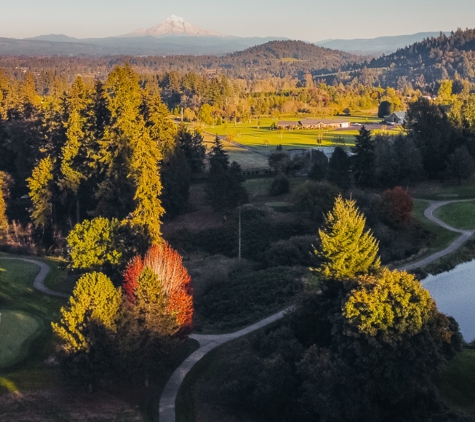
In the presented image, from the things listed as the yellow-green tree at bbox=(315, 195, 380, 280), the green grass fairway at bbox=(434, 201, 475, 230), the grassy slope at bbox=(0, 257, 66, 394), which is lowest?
the grassy slope at bbox=(0, 257, 66, 394)

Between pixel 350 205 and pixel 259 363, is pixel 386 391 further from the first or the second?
pixel 350 205

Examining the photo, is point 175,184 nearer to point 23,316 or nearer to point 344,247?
point 23,316

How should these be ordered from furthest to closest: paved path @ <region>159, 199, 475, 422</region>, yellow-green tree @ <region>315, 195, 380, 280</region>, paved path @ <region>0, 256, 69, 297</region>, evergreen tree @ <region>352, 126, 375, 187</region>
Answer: evergreen tree @ <region>352, 126, 375, 187</region> < paved path @ <region>0, 256, 69, 297</region> < yellow-green tree @ <region>315, 195, 380, 280</region> < paved path @ <region>159, 199, 475, 422</region>

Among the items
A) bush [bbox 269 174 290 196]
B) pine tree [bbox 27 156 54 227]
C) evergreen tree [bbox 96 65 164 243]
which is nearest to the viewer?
evergreen tree [bbox 96 65 164 243]

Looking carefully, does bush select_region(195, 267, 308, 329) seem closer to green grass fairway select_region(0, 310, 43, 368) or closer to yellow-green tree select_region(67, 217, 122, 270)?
yellow-green tree select_region(67, 217, 122, 270)

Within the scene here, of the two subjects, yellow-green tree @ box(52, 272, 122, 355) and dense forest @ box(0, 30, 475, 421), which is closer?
dense forest @ box(0, 30, 475, 421)

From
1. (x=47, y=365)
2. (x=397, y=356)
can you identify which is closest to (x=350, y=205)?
(x=397, y=356)

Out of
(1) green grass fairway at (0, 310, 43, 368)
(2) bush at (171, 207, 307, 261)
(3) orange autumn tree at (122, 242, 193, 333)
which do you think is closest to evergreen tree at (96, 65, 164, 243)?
(2) bush at (171, 207, 307, 261)
